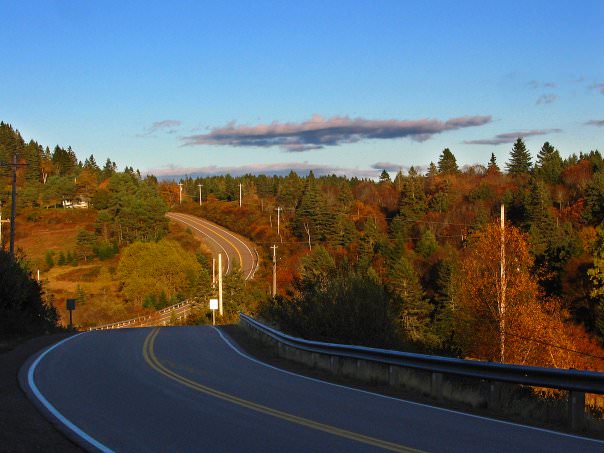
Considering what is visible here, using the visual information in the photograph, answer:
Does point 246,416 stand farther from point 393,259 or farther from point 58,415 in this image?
point 393,259

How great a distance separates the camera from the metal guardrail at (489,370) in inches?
404

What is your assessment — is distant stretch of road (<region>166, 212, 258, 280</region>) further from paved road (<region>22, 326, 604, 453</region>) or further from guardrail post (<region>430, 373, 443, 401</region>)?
guardrail post (<region>430, 373, 443, 401</region>)

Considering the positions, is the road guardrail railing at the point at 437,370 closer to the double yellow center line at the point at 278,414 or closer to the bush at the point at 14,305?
the double yellow center line at the point at 278,414

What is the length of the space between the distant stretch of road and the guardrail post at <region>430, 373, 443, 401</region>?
88258 mm

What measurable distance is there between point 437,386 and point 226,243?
12009cm

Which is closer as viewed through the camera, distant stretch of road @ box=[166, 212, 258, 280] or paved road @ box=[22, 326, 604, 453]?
paved road @ box=[22, 326, 604, 453]

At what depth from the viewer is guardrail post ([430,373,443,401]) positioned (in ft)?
43.0

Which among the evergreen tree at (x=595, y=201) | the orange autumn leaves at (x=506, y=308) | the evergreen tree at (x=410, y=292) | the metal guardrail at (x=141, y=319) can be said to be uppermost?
the evergreen tree at (x=595, y=201)

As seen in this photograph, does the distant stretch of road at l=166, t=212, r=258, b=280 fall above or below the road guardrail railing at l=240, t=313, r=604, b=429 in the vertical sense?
below

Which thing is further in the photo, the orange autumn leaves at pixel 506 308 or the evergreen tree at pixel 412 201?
the evergreen tree at pixel 412 201

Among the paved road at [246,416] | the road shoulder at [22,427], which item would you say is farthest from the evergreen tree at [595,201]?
the road shoulder at [22,427]

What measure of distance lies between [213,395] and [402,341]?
902 centimetres

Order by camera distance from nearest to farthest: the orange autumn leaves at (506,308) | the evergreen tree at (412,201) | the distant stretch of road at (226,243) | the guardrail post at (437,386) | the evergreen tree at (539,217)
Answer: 1. the guardrail post at (437,386)
2. the orange autumn leaves at (506,308)
3. the evergreen tree at (539,217)
4. the distant stretch of road at (226,243)
5. the evergreen tree at (412,201)

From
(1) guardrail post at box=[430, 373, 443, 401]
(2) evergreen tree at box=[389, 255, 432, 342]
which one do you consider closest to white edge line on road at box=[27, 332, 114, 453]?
(1) guardrail post at box=[430, 373, 443, 401]
